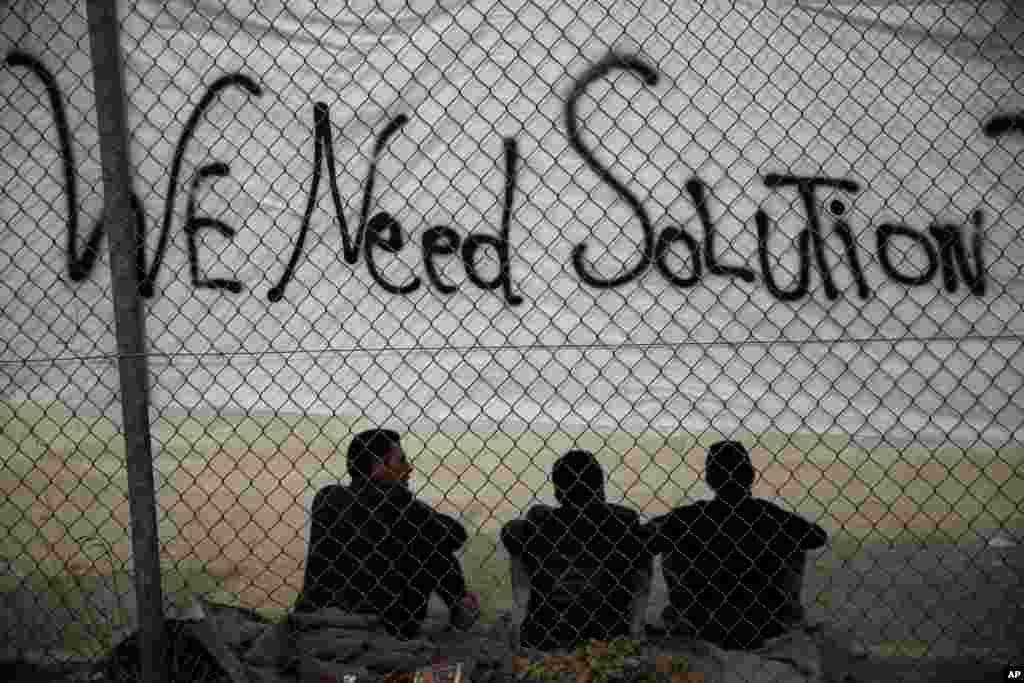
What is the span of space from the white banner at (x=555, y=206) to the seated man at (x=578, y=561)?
2.52 feet

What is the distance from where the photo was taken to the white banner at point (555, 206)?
262 cm

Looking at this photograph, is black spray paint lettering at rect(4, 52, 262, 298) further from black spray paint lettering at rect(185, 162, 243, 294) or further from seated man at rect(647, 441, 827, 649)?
seated man at rect(647, 441, 827, 649)

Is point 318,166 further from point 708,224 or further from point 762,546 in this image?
point 762,546

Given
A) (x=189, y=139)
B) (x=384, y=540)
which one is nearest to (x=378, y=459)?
(x=384, y=540)

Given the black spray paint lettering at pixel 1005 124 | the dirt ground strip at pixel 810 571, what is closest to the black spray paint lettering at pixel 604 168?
the dirt ground strip at pixel 810 571

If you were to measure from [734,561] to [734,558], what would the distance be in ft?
0.04

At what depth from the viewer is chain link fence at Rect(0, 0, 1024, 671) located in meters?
2.62

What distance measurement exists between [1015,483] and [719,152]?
5816 mm

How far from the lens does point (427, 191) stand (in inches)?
107

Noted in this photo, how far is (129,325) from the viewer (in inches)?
105

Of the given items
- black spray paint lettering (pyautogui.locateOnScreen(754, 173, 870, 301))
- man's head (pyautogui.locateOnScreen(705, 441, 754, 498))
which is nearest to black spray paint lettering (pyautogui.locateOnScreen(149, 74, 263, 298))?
black spray paint lettering (pyautogui.locateOnScreen(754, 173, 870, 301))

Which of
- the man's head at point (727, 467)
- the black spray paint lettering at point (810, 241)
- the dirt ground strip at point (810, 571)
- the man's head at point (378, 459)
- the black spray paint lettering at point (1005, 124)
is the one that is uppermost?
the black spray paint lettering at point (1005, 124)

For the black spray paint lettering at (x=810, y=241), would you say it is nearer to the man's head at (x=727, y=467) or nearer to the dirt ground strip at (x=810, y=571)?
the dirt ground strip at (x=810, y=571)

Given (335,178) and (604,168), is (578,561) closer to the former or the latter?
(604,168)
